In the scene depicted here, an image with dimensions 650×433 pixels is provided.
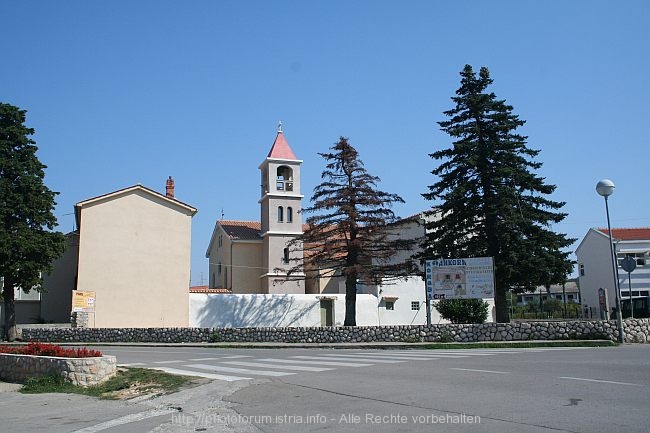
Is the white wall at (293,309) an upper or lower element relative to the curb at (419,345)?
upper

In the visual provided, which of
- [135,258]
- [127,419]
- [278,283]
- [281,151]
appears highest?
[281,151]

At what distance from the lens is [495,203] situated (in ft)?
104

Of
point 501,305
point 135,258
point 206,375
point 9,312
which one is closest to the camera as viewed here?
point 206,375

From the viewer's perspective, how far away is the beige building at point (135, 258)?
38531 millimetres

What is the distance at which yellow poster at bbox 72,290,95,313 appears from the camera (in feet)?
117

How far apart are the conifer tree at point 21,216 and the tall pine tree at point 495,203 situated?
2253 cm

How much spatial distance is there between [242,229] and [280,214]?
5166 millimetres

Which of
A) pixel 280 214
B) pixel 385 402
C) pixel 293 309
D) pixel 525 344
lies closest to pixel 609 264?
pixel 280 214

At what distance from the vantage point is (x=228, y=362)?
19109 millimetres

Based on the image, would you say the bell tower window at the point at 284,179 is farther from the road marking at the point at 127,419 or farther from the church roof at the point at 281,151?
the road marking at the point at 127,419

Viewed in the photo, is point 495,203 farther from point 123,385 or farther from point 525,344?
point 123,385

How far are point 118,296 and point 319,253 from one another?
A: 1425 centimetres

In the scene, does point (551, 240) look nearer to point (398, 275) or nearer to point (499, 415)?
point (398, 275)

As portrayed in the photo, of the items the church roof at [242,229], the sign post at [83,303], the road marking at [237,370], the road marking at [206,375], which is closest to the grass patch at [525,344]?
the road marking at [237,370]
